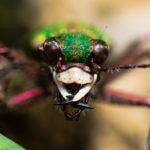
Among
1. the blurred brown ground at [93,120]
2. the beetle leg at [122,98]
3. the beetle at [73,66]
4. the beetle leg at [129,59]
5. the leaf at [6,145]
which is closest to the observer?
the leaf at [6,145]

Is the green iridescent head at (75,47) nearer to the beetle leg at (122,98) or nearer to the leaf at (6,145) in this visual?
the leaf at (6,145)

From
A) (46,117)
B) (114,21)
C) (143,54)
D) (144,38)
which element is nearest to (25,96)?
(46,117)

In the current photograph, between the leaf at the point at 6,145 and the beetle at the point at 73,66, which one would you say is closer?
the leaf at the point at 6,145


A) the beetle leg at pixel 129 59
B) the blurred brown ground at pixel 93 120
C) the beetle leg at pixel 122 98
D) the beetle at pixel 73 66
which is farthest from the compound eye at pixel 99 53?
the blurred brown ground at pixel 93 120

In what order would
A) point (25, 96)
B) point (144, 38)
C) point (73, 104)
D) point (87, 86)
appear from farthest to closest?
point (144, 38)
point (25, 96)
point (87, 86)
point (73, 104)

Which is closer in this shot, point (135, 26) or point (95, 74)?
point (95, 74)

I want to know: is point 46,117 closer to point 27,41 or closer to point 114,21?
point 27,41

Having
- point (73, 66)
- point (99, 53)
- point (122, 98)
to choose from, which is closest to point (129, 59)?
point (122, 98)

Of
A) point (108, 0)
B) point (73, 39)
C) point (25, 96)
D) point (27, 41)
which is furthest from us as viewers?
point (108, 0)

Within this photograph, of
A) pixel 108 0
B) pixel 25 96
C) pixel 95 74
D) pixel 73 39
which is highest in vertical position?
pixel 108 0
